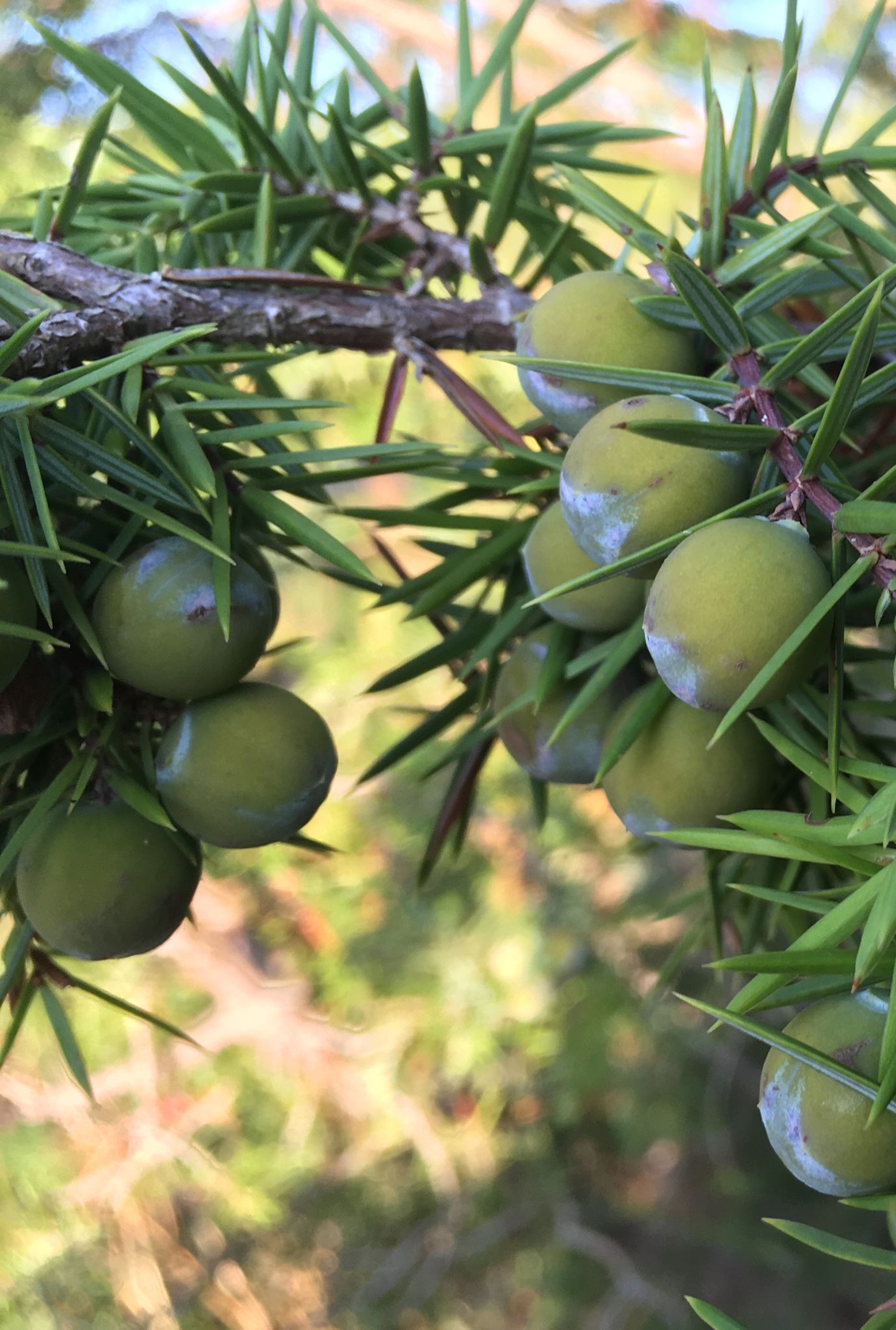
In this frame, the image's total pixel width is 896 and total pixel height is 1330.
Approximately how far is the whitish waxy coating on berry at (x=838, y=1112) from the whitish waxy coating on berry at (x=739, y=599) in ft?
0.30

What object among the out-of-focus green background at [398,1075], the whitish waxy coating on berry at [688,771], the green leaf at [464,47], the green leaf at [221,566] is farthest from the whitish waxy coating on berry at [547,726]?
the out-of-focus green background at [398,1075]

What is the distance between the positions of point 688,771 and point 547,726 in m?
0.07

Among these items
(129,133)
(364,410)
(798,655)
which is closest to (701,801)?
(798,655)

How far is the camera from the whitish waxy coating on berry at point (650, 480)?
26 centimetres

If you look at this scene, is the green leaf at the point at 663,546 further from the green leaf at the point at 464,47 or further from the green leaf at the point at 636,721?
the green leaf at the point at 464,47

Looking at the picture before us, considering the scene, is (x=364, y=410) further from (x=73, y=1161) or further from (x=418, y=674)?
(x=73, y=1161)

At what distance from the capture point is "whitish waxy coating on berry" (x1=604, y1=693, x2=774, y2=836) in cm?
32

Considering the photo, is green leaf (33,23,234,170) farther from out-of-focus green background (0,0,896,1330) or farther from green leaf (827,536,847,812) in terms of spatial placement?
out-of-focus green background (0,0,896,1330)

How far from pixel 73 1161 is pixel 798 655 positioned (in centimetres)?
148

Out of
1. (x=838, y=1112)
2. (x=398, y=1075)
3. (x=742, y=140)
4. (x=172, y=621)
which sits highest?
(x=742, y=140)

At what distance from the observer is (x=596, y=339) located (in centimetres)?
30

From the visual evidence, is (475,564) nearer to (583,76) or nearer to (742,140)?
(742,140)

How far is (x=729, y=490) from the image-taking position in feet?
0.85

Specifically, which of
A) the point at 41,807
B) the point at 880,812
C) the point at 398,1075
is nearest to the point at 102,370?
the point at 41,807
